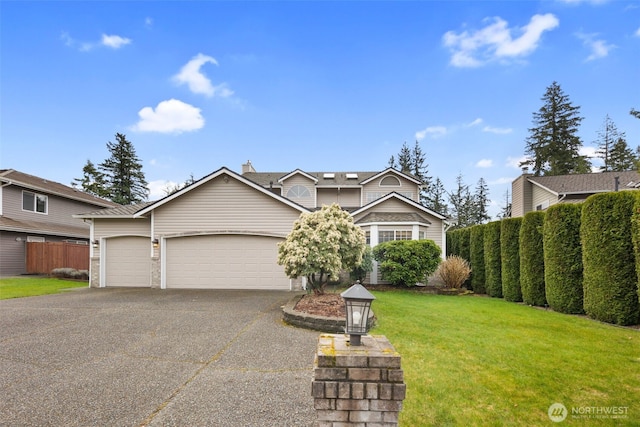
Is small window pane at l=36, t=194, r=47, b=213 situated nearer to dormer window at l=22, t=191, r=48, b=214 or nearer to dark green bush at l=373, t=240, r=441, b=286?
dormer window at l=22, t=191, r=48, b=214

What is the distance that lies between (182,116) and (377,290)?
56.3 ft

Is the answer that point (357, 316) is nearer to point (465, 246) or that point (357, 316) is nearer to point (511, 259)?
point (511, 259)

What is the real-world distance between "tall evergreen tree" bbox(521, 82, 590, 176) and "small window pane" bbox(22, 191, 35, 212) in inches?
1790

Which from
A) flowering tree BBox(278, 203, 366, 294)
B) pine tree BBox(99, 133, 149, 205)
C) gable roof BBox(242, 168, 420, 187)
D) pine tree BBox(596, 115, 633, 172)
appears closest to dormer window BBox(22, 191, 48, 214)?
gable roof BBox(242, 168, 420, 187)

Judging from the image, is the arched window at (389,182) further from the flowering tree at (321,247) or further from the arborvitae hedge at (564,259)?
the flowering tree at (321,247)

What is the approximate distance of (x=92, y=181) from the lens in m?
34.7

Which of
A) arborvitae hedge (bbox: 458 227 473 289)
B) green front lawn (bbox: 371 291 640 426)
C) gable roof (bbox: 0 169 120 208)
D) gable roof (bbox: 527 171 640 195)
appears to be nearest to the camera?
green front lawn (bbox: 371 291 640 426)

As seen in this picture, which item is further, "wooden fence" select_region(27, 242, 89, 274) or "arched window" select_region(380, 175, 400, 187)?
"arched window" select_region(380, 175, 400, 187)

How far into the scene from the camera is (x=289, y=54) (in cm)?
1295

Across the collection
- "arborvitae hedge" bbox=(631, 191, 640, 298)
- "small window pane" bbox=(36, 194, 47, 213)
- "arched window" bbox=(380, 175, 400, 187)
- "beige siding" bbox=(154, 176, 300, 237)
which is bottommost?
"arborvitae hedge" bbox=(631, 191, 640, 298)

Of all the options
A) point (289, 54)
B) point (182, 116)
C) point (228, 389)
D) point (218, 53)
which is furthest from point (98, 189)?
point (228, 389)

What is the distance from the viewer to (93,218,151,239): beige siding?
12.7 metres

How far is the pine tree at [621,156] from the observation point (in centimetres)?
3209

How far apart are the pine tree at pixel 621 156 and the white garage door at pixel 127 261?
4330 cm
